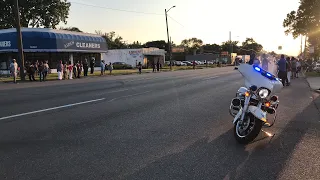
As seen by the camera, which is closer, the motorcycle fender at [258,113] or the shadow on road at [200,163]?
the shadow on road at [200,163]

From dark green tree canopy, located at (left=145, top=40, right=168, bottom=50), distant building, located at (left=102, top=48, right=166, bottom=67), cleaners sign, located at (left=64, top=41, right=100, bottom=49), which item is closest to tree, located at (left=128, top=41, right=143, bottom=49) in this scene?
dark green tree canopy, located at (left=145, top=40, right=168, bottom=50)

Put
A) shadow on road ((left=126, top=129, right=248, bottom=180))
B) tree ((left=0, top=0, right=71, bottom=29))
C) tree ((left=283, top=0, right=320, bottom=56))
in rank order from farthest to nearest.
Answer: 1. tree ((left=0, top=0, right=71, bottom=29))
2. tree ((left=283, top=0, right=320, bottom=56))
3. shadow on road ((left=126, top=129, right=248, bottom=180))

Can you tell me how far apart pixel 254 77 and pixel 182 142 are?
1.82 metres

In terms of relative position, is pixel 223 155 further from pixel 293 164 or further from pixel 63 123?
pixel 63 123

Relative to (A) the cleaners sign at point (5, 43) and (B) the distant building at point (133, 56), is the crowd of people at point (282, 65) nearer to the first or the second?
(A) the cleaners sign at point (5, 43)

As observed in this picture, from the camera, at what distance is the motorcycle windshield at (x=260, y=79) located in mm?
6066

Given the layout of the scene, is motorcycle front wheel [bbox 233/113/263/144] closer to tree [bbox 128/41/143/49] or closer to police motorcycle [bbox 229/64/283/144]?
police motorcycle [bbox 229/64/283/144]

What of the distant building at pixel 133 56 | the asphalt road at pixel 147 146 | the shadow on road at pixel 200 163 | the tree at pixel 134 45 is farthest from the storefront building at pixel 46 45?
the tree at pixel 134 45

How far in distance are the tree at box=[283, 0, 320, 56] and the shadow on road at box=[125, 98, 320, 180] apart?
1627 inches

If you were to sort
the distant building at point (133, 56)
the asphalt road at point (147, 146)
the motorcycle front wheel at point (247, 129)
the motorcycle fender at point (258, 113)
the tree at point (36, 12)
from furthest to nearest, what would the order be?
the distant building at point (133, 56) → the tree at point (36, 12) → the motorcycle front wheel at point (247, 129) → the motorcycle fender at point (258, 113) → the asphalt road at point (147, 146)

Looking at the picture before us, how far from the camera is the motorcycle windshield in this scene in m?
6.07

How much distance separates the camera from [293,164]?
4969mm

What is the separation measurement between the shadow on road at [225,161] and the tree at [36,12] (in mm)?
50065

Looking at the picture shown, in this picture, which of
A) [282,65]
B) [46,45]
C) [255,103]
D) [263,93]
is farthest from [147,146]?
[46,45]
